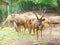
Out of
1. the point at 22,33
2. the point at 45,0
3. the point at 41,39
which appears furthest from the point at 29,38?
the point at 45,0

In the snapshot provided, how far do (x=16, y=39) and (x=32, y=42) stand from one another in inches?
40.2

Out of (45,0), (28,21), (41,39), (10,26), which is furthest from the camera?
(10,26)

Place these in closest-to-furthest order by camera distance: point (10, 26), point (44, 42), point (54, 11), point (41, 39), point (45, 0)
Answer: point (45, 0) → point (44, 42) → point (41, 39) → point (10, 26) → point (54, 11)

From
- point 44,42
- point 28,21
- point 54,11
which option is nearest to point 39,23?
point 44,42

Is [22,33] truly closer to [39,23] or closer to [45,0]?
[39,23]

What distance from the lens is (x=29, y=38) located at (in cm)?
1009

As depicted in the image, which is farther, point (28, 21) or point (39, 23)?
point (28, 21)

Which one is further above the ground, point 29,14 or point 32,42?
point 29,14

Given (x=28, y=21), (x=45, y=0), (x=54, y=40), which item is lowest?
(x=54, y=40)

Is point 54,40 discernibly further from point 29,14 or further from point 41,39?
point 29,14

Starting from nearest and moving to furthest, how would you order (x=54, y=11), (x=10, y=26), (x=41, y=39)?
(x=41, y=39), (x=10, y=26), (x=54, y=11)

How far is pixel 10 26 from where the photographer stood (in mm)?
13664

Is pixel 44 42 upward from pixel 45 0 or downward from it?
downward

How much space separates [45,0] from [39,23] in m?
2.41
